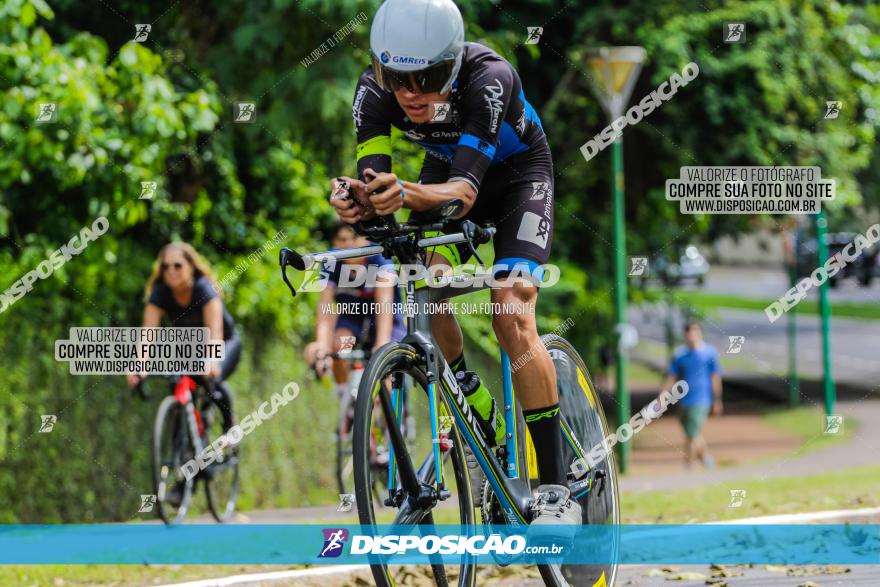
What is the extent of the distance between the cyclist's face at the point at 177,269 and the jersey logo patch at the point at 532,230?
4808 mm

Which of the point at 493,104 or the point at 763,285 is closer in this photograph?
the point at 493,104

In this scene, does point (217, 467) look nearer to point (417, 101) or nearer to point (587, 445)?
point (587, 445)

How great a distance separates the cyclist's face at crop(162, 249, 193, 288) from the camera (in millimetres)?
9016

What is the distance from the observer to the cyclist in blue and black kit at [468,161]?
4.08 meters

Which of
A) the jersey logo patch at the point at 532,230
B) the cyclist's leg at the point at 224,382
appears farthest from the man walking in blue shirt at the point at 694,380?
the jersey logo patch at the point at 532,230

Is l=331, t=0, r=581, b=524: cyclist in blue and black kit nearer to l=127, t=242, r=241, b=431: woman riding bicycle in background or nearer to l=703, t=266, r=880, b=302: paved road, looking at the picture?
l=127, t=242, r=241, b=431: woman riding bicycle in background

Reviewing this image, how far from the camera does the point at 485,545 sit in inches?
173

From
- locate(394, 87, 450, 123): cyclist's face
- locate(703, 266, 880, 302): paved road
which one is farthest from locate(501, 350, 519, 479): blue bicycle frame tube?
locate(703, 266, 880, 302): paved road

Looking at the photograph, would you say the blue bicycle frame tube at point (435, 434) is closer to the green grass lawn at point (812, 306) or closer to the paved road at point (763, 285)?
the paved road at point (763, 285)

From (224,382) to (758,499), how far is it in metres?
3.79

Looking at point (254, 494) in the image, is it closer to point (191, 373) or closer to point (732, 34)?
point (191, 373)

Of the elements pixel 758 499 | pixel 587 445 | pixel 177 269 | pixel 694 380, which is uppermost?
pixel 177 269

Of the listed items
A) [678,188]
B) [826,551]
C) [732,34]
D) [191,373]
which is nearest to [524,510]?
[826,551]

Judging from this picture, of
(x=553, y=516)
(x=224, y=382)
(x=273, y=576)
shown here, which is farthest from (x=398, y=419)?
(x=224, y=382)
